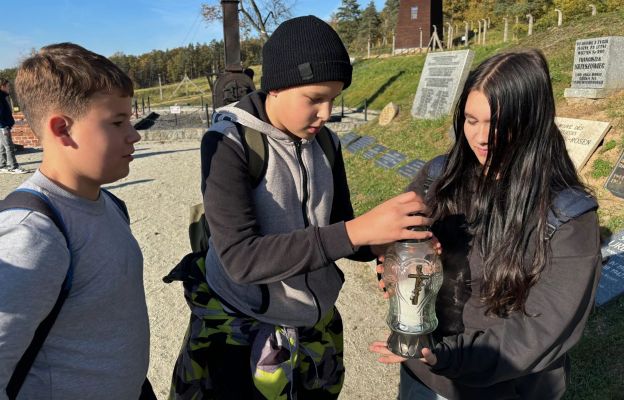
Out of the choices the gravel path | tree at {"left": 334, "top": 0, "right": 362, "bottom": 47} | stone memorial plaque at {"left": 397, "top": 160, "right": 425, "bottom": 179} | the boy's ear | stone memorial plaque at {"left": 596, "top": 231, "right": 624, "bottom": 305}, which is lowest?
the gravel path

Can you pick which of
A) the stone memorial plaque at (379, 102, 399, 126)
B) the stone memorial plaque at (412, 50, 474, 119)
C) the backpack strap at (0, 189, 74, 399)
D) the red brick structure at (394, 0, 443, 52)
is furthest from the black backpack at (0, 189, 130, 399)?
the red brick structure at (394, 0, 443, 52)

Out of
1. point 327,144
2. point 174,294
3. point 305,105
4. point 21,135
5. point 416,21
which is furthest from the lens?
point 416,21

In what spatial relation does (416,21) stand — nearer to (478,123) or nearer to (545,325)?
(478,123)

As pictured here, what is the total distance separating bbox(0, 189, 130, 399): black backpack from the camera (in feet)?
3.77

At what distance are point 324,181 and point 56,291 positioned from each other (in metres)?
0.91

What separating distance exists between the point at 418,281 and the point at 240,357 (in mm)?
732

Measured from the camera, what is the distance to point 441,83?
30.8ft

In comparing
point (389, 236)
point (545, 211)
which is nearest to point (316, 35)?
point (389, 236)

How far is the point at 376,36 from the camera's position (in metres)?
53.5

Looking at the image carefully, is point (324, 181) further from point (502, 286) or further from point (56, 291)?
point (56, 291)

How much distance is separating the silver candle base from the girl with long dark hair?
23 millimetres

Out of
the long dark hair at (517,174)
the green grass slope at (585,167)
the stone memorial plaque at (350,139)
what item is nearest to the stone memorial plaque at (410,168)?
the green grass slope at (585,167)

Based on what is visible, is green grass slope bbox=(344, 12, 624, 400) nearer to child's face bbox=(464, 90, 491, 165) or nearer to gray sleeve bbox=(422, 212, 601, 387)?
gray sleeve bbox=(422, 212, 601, 387)

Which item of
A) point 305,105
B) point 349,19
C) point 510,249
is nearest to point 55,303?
point 305,105
